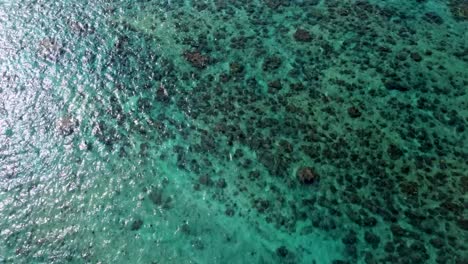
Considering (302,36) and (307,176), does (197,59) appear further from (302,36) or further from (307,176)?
(307,176)

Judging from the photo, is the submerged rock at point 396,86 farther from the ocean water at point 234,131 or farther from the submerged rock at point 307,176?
the submerged rock at point 307,176

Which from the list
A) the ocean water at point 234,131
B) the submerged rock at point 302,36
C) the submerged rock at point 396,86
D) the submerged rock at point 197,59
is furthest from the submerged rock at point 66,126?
the submerged rock at point 396,86

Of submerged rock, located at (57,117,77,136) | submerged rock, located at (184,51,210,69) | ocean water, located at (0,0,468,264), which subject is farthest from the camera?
submerged rock, located at (184,51,210,69)

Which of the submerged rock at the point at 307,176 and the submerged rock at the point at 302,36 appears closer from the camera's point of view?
the submerged rock at the point at 307,176

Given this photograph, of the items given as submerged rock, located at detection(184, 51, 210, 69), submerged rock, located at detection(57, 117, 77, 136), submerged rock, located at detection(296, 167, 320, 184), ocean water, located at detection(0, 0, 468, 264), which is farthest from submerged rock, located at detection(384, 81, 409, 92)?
submerged rock, located at detection(57, 117, 77, 136)

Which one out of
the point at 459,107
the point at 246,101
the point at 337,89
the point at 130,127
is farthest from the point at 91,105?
the point at 459,107

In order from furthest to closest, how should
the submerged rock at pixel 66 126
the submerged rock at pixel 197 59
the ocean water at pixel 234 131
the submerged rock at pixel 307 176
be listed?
the submerged rock at pixel 197 59 < the submerged rock at pixel 66 126 < the submerged rock at pixel 307 176 < the ocean water at pixel 234 131

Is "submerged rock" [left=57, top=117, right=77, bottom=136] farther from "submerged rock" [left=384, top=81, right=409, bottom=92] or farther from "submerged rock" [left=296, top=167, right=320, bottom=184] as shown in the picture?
"submerged rock" [left=384, top=81, right=409, bottom=92]

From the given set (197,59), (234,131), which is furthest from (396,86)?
(197,59)
